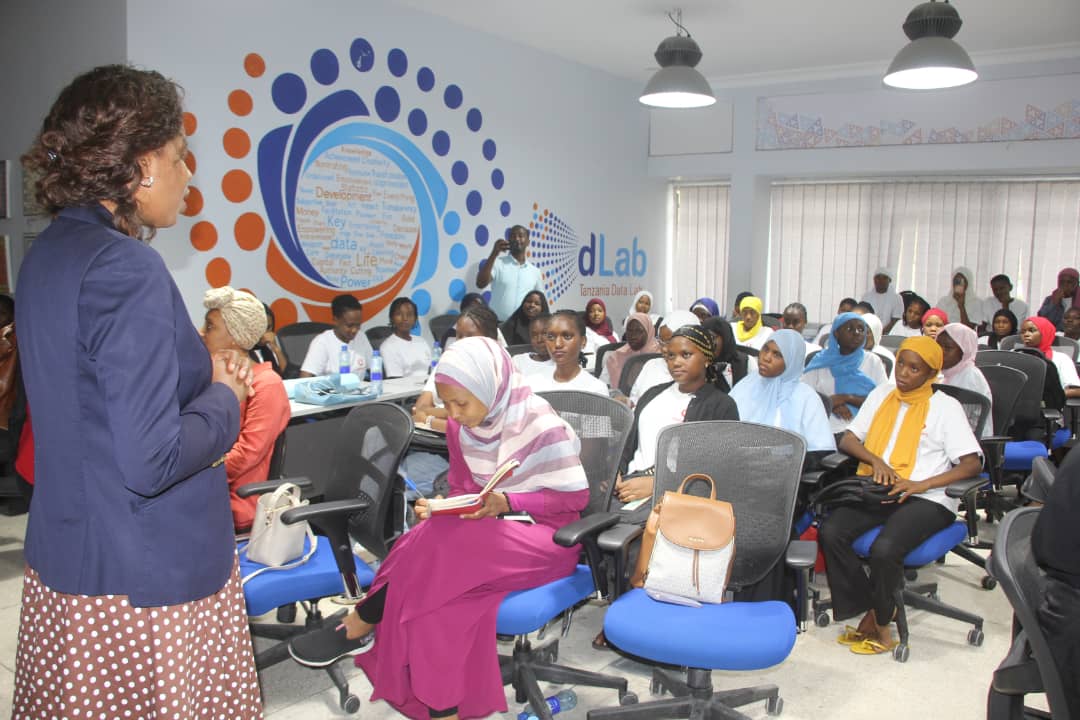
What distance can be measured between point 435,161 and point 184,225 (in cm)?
272

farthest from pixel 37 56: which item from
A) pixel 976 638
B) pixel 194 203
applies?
pixel 976 638

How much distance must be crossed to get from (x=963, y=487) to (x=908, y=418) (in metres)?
0.37

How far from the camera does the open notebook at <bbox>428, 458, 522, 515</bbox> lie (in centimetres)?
250

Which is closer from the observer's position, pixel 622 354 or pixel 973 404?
pixel 973 404

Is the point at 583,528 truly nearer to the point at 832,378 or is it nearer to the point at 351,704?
the point at 351,704

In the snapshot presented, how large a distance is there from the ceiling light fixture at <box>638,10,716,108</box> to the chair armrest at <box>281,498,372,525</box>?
4.52m

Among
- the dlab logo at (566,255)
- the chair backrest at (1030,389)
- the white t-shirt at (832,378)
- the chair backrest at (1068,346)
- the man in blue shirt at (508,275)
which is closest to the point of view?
the white t-shirt at (832,378)

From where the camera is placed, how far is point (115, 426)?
1.34 metres

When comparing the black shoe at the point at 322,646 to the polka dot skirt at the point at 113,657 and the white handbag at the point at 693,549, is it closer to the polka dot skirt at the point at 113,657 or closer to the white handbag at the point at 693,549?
the white handbag at the point at 693,549

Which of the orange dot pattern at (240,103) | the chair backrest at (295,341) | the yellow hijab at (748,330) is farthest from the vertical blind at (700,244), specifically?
the orange dot pattern at (240,103)

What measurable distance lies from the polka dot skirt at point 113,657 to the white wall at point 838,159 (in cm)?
998

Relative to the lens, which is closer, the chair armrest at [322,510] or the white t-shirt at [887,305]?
the chair armrest at [322,510]

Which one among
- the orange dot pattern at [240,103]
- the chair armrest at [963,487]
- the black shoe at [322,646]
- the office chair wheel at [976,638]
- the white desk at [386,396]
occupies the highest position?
the orange dot pattern at [240,103]

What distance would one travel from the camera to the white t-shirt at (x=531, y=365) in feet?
15.5
